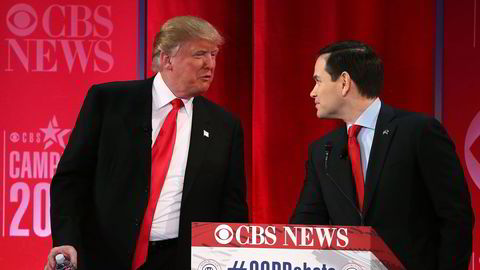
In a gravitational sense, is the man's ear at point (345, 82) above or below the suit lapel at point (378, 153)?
above

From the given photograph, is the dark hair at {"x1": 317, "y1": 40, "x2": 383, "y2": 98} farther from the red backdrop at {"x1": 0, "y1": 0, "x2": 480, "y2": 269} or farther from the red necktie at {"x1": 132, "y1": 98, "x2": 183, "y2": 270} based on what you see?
the red backdrop at {"x1": 0, "y1": 0, "x2": 480, "y2": 269}

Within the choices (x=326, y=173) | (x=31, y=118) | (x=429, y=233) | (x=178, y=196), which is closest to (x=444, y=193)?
(x=429, y=233)

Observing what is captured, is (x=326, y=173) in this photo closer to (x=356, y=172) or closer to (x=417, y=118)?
(x=356, y=172)

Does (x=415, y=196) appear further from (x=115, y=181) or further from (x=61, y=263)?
(x=61, y=263)

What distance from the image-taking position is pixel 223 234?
195 cm

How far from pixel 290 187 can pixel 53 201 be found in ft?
5.06

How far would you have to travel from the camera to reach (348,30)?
12.8 ft

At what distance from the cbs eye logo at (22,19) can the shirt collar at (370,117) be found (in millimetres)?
1987

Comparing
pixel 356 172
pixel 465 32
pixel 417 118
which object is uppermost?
pixel 465 32

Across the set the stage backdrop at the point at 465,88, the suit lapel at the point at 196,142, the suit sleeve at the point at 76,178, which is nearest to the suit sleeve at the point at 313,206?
the suit lapel at the point at 196,142

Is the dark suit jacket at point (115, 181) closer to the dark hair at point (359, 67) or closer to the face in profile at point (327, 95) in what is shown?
the face in profile at point (327, 95)

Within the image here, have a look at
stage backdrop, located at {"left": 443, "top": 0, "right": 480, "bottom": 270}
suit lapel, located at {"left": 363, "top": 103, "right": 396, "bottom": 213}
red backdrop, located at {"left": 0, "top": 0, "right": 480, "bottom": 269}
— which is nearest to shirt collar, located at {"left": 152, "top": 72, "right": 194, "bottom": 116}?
suit lapel, located at {"left": 363, "top": 103, "right": 396, "bottom": 213}

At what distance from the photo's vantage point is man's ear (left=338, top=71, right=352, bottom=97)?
2.81 metres

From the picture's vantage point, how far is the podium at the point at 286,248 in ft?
6.30
